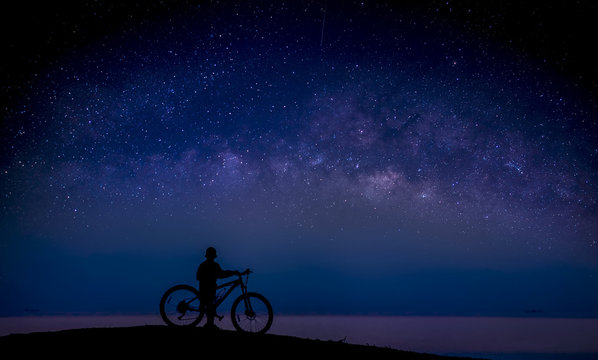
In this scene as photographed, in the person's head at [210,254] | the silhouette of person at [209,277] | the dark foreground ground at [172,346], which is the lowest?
the dark foreground ground at [172,346]

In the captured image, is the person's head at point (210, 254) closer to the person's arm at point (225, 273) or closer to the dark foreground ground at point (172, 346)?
the person's arm at point (225, 273)

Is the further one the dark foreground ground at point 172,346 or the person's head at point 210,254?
the person's head at point 210,254

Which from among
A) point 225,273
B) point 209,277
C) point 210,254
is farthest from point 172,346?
point 210,254

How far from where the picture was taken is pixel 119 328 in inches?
328

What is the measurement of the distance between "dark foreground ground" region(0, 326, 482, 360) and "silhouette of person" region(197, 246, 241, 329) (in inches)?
26.0

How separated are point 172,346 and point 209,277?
2.10 meters

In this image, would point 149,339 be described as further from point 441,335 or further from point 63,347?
point 441,335

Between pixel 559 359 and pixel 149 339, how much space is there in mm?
185852

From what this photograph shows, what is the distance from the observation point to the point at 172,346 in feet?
23.1

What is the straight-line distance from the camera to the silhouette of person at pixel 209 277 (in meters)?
8.98

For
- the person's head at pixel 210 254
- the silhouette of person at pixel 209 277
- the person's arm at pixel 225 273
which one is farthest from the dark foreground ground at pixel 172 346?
the person's head at pixel 210 254

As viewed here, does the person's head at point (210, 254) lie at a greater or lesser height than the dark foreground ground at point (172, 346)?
greater

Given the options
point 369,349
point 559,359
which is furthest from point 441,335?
point 369,349

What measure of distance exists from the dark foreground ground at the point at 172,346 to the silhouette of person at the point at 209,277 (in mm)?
662
